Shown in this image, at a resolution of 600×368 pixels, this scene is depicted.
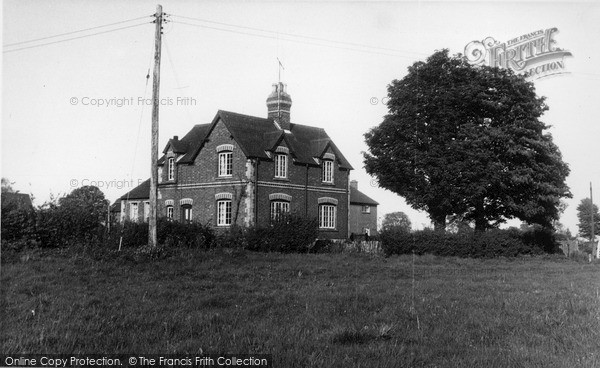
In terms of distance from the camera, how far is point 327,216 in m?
38.2

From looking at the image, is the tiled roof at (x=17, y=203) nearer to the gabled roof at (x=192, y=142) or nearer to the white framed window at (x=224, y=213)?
the white framed window at (x=224, y=213)

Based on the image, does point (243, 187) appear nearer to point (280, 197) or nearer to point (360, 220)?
point (280, 197)

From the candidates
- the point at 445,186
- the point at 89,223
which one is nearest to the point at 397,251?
the point at 445,186

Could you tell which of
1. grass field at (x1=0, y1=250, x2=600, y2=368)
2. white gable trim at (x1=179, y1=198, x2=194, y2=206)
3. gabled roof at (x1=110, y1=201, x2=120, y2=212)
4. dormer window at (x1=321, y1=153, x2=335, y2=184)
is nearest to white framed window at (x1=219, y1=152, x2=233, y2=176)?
white gable trim at (x1=179, y1=198, x2=194, y2=206)

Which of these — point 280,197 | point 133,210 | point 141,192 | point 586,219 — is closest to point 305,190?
point 280,197

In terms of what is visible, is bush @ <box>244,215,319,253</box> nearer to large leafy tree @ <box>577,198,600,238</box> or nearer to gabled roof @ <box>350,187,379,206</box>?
gabled roof @ <box>350,187,379,206</box>

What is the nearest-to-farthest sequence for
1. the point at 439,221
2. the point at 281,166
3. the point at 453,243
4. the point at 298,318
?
1. the point at 298,318
2. the point at 453,243
3. the point at 281,166
4. the point at 439,221

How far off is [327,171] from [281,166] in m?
4.85

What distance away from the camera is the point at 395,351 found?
6.68 meters

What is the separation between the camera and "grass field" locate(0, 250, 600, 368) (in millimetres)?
6531

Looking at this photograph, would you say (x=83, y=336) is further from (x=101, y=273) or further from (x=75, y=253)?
(x=75, y=253)

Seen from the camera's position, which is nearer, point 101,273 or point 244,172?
point 101,273

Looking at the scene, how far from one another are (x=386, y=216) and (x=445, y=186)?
7563cm

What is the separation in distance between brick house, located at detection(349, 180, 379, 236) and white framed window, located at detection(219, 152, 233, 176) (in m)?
24.7
